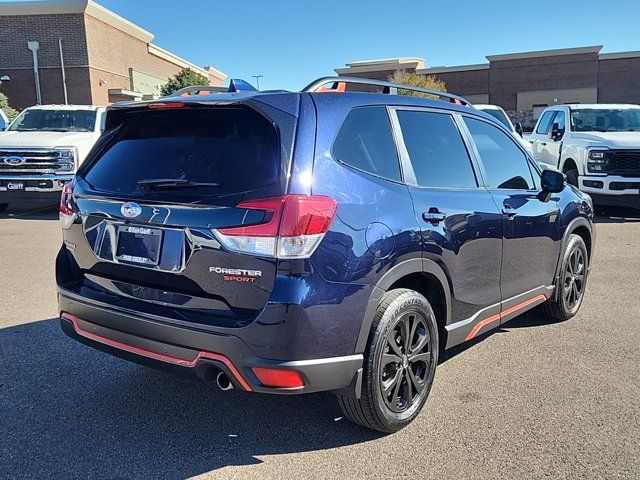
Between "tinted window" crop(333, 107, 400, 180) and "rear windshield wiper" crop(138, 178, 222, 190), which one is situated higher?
"tinted window" crop(333, 107, 400, 180)

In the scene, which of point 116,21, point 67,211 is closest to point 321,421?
point 67,211

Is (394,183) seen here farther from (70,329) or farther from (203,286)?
(70,329)

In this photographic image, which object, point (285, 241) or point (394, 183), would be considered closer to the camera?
point (285, 241)

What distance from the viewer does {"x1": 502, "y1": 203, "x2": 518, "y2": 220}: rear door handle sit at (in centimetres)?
418

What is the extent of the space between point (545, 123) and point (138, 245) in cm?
1281

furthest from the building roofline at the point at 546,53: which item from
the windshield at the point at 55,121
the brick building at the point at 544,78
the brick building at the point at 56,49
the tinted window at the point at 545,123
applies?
the windshield at the point at 55,121

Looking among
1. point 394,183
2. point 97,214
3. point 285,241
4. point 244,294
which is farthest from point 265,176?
point 97,214

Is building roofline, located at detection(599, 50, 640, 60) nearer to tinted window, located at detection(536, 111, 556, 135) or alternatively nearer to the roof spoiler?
tinted window, located at detection(536, 111, 556, 135)

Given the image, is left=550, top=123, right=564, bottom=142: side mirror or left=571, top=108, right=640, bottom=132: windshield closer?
left=571, top=108, right=640, bottom=132: windshield

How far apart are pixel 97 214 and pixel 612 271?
20.5 ft

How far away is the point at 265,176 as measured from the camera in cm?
285

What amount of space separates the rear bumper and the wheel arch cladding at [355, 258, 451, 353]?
7.9 inches

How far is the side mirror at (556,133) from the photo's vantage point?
12.4 m

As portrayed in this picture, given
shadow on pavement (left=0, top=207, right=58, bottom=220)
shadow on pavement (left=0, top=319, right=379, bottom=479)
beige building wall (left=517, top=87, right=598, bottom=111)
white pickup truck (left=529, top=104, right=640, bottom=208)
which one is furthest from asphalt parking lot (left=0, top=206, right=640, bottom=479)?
beige building wall (left=517, top=87, right=598, bottom=111)
